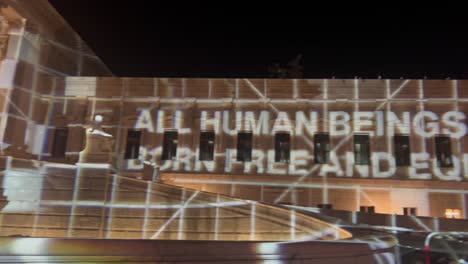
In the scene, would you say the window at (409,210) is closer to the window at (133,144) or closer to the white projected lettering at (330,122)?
the white projected lettering at (330,122)

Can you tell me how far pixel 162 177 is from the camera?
23.9 m

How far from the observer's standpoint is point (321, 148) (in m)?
24.4

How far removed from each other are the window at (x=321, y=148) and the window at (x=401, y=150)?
3435 mm

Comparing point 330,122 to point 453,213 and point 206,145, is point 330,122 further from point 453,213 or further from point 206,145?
point 453,213

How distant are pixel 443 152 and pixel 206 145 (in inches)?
485

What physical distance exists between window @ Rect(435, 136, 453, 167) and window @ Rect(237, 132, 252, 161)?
31.5ft

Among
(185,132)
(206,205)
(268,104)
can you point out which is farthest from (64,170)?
(268,104)

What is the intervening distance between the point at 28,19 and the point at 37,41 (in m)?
1.48

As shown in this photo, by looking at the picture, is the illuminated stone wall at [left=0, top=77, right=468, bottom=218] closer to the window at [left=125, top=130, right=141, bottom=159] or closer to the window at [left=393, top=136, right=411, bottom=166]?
the window at [left=125, top=130, right=141, bottom=159]

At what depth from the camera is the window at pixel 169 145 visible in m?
25.2

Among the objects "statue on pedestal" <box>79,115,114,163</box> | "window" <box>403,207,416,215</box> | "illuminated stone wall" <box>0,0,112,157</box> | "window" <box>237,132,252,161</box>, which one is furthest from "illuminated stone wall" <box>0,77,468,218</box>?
"statue on pedestal" <box>79,115,114,163</box>

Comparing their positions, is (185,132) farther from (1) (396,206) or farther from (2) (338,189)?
(1) (396,206)

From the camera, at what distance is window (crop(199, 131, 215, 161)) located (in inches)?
984

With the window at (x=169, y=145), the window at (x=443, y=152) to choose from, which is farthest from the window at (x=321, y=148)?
the window at (x=169, y=145)
